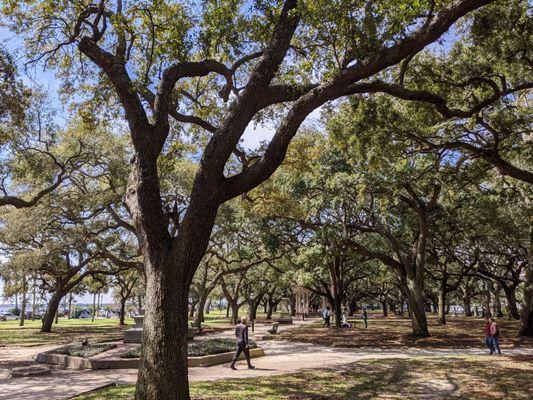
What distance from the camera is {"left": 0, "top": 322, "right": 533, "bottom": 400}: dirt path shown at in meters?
9.22

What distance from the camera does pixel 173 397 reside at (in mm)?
6105

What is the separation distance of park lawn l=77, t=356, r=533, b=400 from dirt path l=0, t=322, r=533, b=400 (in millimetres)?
1044

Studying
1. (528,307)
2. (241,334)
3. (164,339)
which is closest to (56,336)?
(241,334)

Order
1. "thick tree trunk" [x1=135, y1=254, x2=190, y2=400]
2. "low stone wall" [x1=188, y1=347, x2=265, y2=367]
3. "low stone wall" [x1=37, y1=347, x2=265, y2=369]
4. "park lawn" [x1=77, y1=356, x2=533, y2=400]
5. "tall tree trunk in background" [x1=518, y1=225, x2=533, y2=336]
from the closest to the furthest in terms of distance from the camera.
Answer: "thick tree trunk" [x1=135, y1=254, x2=190, y2=400], "park lawn" [x1=77, y1=356, x2=533, y2=400], "low stone wall" [x1=37, y1=347, x2=265, y2=369], "low stone wall" [x1=188, y1=347, x2=265, y2=367], "tall tree trunk in background" [x1=518, y1=225, x2=533, y2=336]

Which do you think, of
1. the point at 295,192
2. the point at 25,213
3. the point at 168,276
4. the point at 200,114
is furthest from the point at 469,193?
the point at 25,213

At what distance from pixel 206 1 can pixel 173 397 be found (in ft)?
24.3

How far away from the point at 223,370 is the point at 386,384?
4.44 meters

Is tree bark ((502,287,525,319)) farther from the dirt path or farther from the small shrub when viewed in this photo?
the small shrub

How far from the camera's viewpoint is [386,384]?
9.54 m

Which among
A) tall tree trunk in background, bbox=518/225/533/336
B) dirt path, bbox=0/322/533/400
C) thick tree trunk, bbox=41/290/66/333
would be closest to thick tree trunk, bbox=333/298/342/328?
dirt path, bbox=0/322/533/400

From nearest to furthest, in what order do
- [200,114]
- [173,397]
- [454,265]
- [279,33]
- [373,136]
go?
[173,397]
[279,33]
[200,114]
[373,136]
[454,265]

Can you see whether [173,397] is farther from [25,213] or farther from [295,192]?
[25,213]

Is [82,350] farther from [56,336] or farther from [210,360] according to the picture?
[56,336]

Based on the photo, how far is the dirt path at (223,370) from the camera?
30.2 ft
